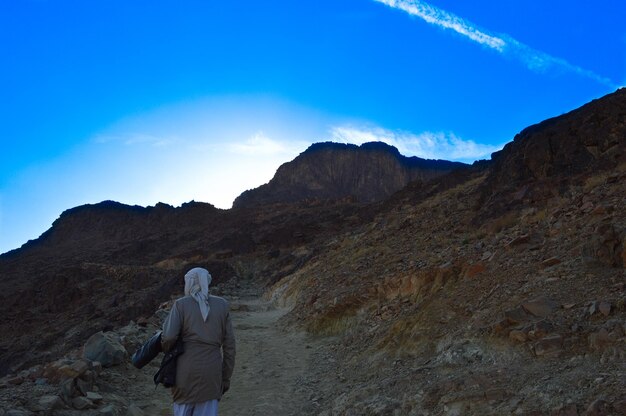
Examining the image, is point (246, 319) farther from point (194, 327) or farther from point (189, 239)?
point (189, 239)

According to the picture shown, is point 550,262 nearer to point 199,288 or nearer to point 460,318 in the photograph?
point 460,318

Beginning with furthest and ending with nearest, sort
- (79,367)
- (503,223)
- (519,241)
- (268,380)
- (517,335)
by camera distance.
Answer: (503,223) < (519,241) < (268,380) < (79,367) < (517,335)

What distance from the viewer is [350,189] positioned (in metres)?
88.4

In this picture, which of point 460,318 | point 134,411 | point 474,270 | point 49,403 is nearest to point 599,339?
point 460,318

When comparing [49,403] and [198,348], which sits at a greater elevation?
[198,348]

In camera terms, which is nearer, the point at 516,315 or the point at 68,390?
the point at 68,390

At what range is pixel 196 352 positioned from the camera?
3.83 metres

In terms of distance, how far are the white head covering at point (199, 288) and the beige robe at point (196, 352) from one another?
0.14ft

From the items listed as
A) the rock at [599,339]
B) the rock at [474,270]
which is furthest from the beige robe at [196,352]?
the rock at [474,270]

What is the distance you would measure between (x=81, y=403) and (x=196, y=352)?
244 cm

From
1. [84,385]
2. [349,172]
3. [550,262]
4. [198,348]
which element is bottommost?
[84,385]

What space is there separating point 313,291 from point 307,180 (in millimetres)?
75276

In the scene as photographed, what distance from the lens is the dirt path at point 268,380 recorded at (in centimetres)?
626

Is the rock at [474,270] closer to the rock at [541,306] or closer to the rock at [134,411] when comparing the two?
the rock at [541,306]
